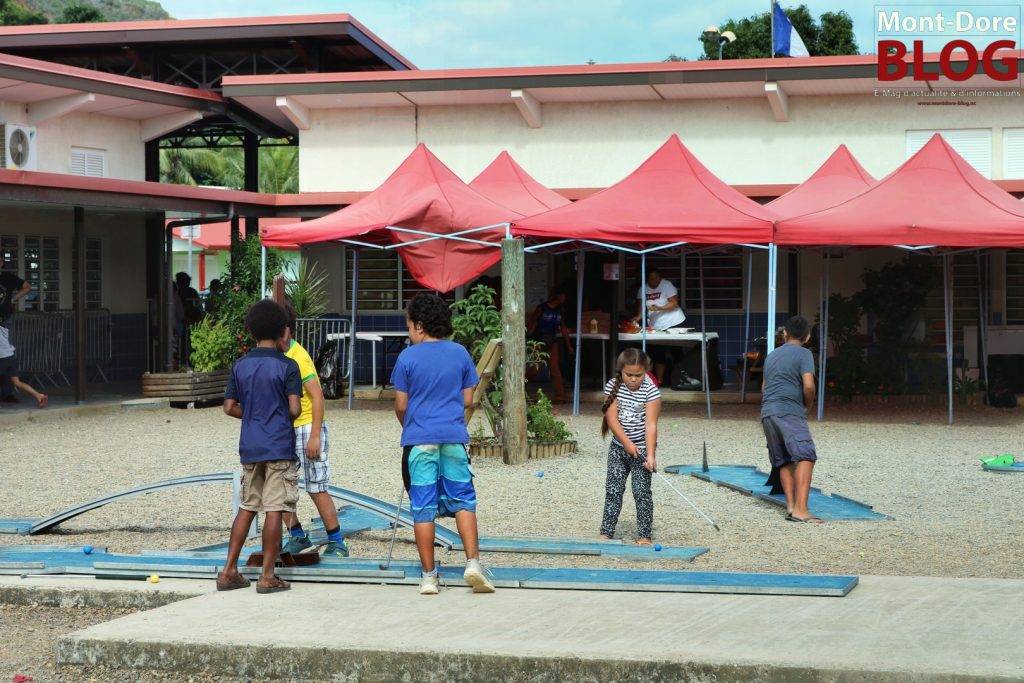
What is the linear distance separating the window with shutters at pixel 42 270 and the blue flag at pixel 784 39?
485 inches

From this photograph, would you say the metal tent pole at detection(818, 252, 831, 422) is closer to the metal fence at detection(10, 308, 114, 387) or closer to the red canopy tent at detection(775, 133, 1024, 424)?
the red canopy tent at detection(775, 133, 1024, 424)

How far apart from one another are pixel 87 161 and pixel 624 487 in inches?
640

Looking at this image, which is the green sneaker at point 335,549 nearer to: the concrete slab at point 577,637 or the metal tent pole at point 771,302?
the concrete slab at point 577,637

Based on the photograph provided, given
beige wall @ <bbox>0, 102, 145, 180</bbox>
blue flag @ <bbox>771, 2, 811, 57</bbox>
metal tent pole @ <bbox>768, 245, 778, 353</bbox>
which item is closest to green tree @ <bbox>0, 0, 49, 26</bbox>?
beige wall @ <bbox>0, 102, 145, 180</bbox>

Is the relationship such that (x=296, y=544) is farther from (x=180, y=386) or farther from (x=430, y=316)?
(x=180, y=386)

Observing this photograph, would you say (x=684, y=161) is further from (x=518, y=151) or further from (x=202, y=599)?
(x=202, y=599)

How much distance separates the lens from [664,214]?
50.9 feet

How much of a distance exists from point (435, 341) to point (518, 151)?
14.2 m

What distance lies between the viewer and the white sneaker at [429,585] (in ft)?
21.5

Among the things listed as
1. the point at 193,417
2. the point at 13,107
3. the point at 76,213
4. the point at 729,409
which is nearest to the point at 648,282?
the point at 729,409

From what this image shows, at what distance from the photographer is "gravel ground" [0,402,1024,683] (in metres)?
7.74

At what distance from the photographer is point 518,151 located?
67.9 feet

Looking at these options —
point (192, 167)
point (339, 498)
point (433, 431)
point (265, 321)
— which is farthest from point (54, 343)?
point (192, 167)

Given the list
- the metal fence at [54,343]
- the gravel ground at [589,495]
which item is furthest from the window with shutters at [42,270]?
the gravel ground at [589,495]
